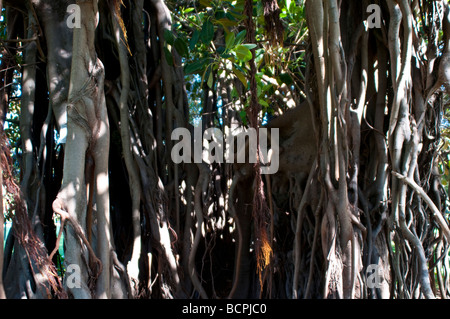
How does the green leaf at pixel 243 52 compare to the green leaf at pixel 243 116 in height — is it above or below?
above

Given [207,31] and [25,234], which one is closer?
[25,234]

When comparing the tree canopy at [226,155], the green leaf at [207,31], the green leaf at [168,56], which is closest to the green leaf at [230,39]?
the tree canopy at [226,155]

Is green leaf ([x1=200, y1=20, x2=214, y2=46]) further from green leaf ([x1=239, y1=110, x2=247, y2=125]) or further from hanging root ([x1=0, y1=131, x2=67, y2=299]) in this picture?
hanging root ([x1=0, y1=131, x2=67, y2=299])

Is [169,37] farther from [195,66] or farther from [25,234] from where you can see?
[25,234]

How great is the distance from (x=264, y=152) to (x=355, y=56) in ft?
2.36

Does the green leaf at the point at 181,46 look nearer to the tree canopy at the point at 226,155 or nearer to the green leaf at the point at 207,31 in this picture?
the tree canopy at the point at 226,155

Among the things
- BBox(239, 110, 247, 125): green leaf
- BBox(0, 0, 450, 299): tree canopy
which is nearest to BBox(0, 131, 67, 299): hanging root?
BBox(0, 0, 450, 299): tree canopy

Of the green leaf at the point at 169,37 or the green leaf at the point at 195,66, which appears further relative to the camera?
the green leaf at the point at 169,37

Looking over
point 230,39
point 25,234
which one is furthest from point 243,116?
point 25,234

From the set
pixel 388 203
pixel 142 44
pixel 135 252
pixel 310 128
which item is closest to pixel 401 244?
pixel 388 203

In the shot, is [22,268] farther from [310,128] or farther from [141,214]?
[310,128]

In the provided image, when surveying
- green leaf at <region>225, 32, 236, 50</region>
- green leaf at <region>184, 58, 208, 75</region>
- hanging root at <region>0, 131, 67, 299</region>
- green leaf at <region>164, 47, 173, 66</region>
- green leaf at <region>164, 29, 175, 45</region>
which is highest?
green leaf at <region>164, 29, 175, 45</region>

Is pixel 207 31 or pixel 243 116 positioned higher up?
pixel 207 31

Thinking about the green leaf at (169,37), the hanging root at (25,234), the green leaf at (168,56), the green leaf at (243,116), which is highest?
the green leaf at (169,37)
